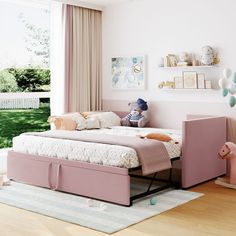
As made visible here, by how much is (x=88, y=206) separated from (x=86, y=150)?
0.58 m

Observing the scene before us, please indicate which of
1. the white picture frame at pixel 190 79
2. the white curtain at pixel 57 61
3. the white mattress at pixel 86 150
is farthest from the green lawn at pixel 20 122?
the white picture frame at pixel 190 79

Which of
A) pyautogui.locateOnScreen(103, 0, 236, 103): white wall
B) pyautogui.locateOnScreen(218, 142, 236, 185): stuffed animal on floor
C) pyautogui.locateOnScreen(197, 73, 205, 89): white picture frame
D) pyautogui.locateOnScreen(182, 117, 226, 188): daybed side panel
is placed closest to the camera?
pyautogui.locateOnScreen(182, 117, 226, 188): daybed side panel

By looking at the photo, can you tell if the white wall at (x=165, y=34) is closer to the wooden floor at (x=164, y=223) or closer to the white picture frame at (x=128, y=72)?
the white picture frame at (x=128, y=72)

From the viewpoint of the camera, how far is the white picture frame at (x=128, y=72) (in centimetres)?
607

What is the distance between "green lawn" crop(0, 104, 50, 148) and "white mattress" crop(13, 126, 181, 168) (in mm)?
1285

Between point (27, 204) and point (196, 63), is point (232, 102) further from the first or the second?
point (27, 204)

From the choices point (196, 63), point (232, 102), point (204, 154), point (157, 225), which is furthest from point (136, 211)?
point (196, 63)

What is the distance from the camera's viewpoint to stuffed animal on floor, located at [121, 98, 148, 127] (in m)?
5.86

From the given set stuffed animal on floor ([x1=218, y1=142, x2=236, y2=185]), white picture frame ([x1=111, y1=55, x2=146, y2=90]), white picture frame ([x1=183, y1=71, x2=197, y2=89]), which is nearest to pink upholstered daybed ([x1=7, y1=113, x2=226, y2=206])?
stuffed animal on floor ([x1=218, y1=142, x2=236, y2=185])

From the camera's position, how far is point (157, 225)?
3516mm

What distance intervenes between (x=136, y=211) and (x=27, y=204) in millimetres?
1017

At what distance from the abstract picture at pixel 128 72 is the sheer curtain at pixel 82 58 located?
304mm

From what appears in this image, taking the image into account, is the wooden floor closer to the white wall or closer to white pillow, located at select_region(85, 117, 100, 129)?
the white wall

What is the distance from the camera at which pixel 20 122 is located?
6.48 m
